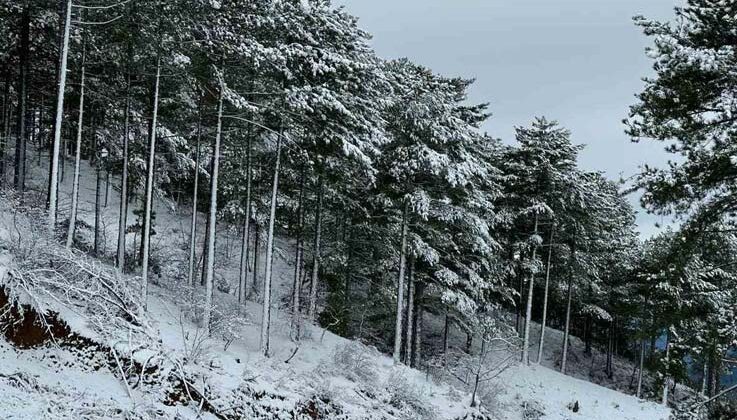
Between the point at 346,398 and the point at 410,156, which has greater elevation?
the point at 410,156

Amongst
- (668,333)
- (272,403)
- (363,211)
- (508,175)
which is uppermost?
(508,175)

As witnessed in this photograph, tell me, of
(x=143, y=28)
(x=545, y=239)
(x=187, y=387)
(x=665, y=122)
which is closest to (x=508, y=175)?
(x=545, y=239)

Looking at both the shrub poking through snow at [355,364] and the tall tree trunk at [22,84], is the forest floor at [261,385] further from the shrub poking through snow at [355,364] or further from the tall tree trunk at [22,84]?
the tall tree trunk at [22,84]

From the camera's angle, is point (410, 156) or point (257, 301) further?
point (257, 301)

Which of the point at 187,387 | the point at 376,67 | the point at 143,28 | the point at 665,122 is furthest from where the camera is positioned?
the point at 376,67

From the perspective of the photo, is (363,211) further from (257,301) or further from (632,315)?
(632,315)

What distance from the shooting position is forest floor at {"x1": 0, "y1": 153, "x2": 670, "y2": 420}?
7.19 metres

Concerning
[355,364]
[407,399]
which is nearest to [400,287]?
[355,364]

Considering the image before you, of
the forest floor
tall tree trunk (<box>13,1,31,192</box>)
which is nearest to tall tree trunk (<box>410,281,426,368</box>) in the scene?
the forest floor

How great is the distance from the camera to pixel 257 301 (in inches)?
895

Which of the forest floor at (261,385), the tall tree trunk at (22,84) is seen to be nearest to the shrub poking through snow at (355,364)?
the forest floor at (261,385)

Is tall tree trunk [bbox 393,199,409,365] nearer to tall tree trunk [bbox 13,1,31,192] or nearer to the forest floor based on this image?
the forest floor

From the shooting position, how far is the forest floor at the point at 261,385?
23.6 ft

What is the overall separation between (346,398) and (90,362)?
6448mm
